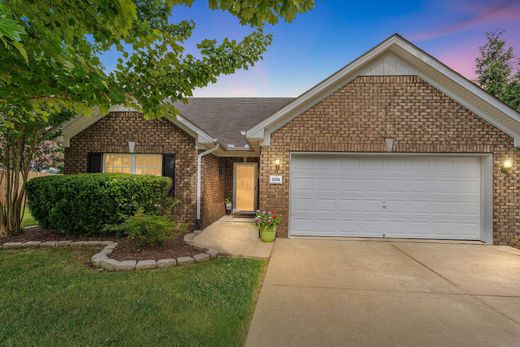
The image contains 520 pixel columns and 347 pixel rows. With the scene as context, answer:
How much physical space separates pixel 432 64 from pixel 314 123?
11.3ft

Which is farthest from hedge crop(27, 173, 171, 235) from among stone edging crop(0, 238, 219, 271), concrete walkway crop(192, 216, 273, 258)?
concrete walkway crop(192, 216, 273, 258)

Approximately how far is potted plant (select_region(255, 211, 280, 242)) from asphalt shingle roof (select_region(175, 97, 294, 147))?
4044 mm

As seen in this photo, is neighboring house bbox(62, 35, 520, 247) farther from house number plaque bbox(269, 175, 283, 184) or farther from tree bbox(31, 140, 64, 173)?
tree bbox(31, 140, 64, 173)

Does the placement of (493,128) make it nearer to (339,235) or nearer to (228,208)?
(339,235)

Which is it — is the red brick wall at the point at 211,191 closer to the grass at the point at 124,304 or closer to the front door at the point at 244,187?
the front door at the point at 244,187

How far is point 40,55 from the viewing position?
235cm

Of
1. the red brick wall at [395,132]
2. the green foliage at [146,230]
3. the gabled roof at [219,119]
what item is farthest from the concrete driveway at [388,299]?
the gabled roof at [219,119]

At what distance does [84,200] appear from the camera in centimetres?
636

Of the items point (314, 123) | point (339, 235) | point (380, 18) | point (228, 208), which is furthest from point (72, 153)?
point (380, 18)

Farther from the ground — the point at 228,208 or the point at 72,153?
the point at 72,153

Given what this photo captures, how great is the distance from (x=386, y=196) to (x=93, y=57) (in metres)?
7.46

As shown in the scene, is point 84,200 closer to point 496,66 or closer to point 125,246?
point 125,246

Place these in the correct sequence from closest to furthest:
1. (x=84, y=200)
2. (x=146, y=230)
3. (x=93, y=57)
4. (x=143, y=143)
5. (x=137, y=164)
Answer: (x=93, y=57)
(x=146, y=230)
(x=84, y=200)
(x=143, y=143)
(x=137, y=164)

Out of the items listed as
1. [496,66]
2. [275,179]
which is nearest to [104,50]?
[275,179]
